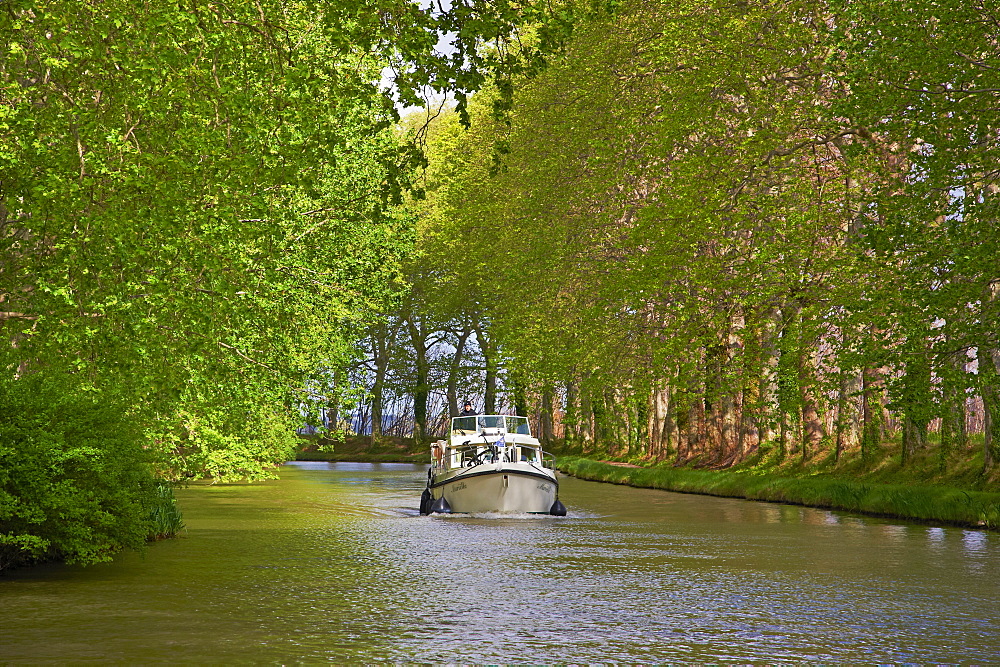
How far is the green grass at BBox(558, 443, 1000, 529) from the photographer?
2566 centimetres

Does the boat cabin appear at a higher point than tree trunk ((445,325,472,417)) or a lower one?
lower

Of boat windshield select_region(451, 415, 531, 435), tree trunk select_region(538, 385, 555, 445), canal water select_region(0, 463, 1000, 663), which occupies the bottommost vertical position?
canal water select_region(0, 463, 1000, 663)

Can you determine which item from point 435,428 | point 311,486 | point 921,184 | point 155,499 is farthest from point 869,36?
point 435,428

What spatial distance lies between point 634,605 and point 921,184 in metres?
12.0

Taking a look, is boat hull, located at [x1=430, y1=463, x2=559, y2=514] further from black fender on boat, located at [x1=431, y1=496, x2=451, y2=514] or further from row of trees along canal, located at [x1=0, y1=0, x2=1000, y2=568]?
row of trees along canal, located at [x1=0, y1=0, x2=1000, y2=568]

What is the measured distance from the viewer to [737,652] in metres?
11.1

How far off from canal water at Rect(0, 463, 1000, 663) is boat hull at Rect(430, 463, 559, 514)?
5071mm

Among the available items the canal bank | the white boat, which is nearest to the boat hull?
the white boat

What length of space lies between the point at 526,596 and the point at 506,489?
17430mm

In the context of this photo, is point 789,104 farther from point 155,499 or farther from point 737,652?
point 737,652

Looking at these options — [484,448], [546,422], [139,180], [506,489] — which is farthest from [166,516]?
[546,422]

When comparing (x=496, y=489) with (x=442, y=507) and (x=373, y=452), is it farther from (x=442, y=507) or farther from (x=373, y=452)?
(x=373, y=452)

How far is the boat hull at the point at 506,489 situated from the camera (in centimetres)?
3234

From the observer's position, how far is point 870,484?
30.5 metres
